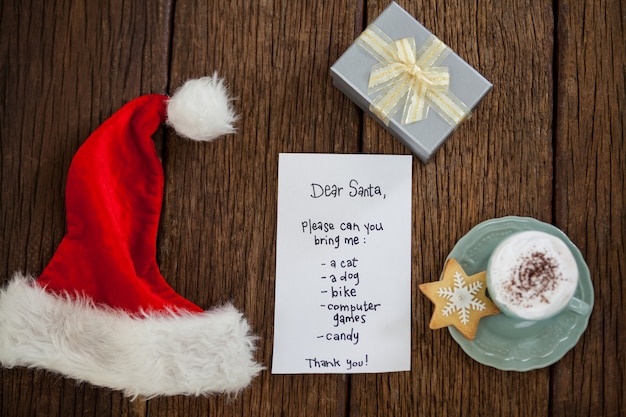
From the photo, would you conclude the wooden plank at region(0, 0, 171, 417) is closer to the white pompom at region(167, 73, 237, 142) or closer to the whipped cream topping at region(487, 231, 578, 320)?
the white pompom at region(167, 73, 237, 142)

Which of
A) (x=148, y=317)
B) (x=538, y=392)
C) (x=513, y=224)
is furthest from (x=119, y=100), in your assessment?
(x=538, y=392)

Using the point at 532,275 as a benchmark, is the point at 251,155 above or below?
above

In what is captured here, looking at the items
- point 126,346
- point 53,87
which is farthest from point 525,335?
point 53,87

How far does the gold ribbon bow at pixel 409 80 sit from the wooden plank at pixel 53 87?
1.02 ft

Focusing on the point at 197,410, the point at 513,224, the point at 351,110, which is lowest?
the point at 197,410

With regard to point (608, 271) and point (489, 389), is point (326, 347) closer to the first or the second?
point (489, 389)

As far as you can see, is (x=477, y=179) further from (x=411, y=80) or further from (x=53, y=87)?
(x=53, y=87)

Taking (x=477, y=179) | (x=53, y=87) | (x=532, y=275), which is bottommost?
(x=532, y=275)

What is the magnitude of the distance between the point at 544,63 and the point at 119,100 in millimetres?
626

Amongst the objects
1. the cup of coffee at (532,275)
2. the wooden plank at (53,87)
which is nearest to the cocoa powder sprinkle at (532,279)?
the cup of coffee at (532,275)

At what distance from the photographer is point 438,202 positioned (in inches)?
30.3

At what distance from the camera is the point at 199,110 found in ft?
2.37

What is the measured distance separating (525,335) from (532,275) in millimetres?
104

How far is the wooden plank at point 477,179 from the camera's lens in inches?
29.4
